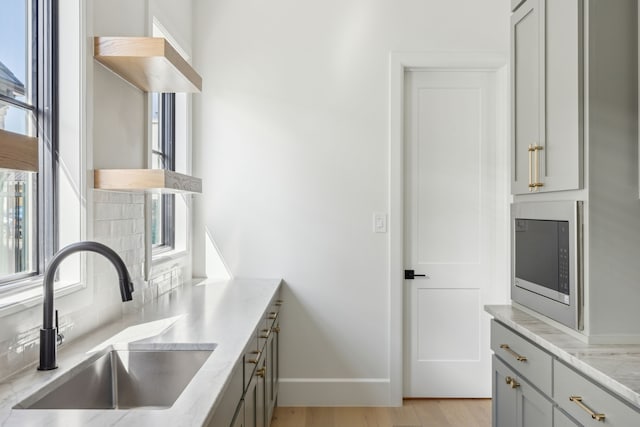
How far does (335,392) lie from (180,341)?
1853 millimetres

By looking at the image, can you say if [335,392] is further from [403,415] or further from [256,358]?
[256,358]

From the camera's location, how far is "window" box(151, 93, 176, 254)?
2.98 meters

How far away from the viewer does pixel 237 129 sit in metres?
3.29

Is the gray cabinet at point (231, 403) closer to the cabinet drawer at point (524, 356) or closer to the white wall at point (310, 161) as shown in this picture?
the cabinet drawer at point (524, 356)

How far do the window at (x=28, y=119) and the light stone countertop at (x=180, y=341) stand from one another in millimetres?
364

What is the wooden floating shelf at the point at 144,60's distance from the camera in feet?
6.37

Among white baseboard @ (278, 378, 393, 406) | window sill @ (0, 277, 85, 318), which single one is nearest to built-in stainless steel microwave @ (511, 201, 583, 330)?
white baseboard @ (278, 378, 393, 406)

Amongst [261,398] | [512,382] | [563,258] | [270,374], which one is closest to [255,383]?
[261,398]

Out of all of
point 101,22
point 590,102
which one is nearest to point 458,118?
Result: point 590,102

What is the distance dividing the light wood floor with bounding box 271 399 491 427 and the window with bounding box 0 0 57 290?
186cm

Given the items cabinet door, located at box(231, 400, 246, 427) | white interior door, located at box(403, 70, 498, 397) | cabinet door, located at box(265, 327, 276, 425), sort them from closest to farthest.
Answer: cabinet door, located at box(231, 400, 246, 427), cabinet door, located at box(265, 327, 276, 425), white interior door, located at box(403, 70, 498, 397)

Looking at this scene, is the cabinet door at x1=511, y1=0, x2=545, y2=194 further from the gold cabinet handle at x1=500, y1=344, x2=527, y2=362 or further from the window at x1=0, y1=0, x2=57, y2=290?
the window at x1=0, y1=0, x2=57, y2=290

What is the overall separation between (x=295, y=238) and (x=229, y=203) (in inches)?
19.6

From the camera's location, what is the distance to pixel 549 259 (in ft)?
6.51
